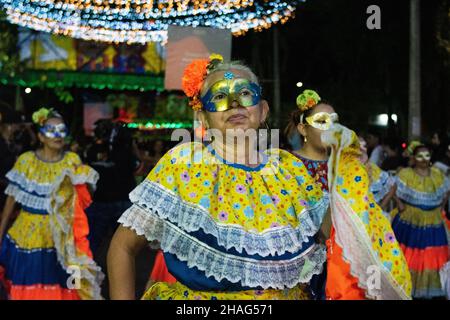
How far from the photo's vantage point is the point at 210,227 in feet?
10.1

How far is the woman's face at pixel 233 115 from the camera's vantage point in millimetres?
3303

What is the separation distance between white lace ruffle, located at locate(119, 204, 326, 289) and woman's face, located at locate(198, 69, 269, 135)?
1.84ft

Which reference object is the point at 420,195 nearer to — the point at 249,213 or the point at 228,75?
the point at 228,75

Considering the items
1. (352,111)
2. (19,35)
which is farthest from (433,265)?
(352,111)

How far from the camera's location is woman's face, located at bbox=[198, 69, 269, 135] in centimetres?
330

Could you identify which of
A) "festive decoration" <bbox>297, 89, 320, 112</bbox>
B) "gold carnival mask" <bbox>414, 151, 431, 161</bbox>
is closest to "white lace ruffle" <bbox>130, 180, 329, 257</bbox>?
"festive decoration" <bbox>297, 89, 320, 112</bbox>

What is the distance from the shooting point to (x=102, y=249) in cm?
1055

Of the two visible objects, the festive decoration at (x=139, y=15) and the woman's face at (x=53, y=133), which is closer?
the woman's face at (x=53, y=133)

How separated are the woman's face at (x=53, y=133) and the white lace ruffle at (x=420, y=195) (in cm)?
441

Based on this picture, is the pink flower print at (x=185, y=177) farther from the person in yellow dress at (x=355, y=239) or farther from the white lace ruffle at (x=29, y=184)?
the white lace ruffle at (x=29, y=184)

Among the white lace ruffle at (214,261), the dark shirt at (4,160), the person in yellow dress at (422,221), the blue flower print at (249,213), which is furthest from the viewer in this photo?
the person in yellow dress at (422,221)

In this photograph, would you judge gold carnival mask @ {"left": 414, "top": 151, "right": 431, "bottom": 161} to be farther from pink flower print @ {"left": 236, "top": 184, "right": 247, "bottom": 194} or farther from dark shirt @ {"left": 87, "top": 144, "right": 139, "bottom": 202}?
pink flower print @ {"left": 236, "top": 184, "right": 247, "bottom": 194}

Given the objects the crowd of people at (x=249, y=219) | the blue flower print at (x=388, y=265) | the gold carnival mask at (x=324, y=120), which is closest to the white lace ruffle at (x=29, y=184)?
the crowd of people at (x=249, y=219)
